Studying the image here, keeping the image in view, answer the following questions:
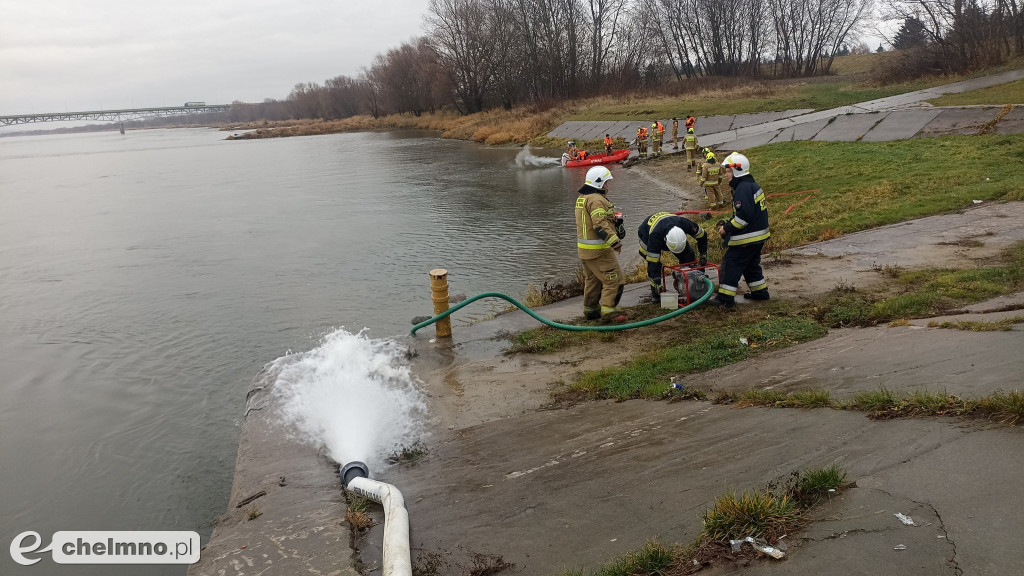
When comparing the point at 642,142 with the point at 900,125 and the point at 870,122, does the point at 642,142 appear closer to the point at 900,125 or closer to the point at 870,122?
the point at 870,122

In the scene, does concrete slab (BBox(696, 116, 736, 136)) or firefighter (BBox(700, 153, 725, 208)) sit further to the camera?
concrete slab (BBox(696, 116, 736, 136))

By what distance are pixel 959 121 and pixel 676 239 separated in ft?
52.7

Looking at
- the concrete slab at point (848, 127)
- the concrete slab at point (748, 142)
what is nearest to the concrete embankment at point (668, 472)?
the concrete slab at point (848, 127)

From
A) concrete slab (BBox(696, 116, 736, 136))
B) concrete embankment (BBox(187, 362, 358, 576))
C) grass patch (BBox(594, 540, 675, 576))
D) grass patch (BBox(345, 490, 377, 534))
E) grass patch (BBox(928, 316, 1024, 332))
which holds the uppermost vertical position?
concrete slab (BBox(696, 116, 736, 136))

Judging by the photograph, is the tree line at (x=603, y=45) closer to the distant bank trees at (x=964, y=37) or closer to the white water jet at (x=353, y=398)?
the distant bank trees at (x=964, y=37)

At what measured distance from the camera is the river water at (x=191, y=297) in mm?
7466

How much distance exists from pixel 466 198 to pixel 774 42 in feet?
185

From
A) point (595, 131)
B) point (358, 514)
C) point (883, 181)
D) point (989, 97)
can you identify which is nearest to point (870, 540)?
point (358, 514)

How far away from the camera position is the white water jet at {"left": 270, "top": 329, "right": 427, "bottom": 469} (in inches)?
255

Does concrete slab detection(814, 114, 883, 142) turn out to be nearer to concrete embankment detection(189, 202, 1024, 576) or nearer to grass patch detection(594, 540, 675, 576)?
concrete embankment detection(189, 202, 1024, 576)

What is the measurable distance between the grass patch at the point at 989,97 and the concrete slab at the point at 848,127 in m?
2.54

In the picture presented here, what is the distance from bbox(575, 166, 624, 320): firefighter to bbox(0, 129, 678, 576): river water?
312 centimetres

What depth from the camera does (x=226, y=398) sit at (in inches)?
364

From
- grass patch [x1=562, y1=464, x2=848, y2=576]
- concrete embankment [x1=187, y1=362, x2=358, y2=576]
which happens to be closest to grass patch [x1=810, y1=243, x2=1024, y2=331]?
grass patch [x1=562, y1=464, x2=848, y2=576]
